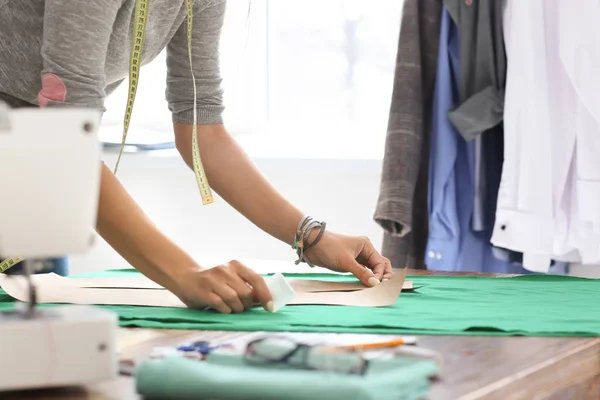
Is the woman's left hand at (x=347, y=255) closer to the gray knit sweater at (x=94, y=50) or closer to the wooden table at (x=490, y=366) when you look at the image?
the gray knit sweater at (x=94, y=50)

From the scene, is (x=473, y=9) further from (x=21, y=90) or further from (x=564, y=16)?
(x=21, y=90)

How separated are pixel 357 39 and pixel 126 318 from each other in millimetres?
2588

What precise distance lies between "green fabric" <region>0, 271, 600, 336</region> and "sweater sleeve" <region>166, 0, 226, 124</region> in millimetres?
598

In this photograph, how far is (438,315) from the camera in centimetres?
133

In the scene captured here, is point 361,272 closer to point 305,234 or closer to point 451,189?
point 305,234

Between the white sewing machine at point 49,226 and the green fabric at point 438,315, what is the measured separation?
1.07 ft

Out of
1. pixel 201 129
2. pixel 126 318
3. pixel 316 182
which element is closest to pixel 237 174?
pixel 201 129

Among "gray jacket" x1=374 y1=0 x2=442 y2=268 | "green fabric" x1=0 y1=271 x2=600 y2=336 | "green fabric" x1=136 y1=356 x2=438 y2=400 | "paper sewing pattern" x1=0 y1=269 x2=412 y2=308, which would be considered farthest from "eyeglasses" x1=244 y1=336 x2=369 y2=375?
"gray jacket" x1=374 y1=0 x2=442 y2=268

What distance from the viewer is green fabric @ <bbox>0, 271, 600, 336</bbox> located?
1.23m

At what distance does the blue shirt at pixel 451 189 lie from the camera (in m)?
2.53

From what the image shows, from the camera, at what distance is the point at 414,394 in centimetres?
85

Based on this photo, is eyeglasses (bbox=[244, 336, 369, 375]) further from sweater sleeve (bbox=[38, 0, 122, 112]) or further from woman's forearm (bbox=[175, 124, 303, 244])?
woman's forearm (bbox=[175, 124, 303, 244])

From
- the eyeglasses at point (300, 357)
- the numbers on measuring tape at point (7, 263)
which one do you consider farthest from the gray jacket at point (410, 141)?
the eyeglasses at point (300, 357)

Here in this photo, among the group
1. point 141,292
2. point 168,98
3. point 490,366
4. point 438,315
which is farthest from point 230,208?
point 490,366
